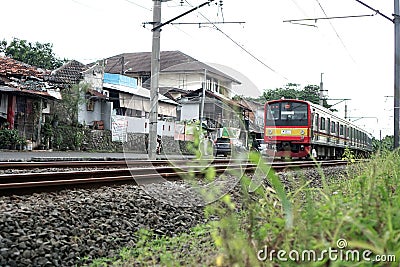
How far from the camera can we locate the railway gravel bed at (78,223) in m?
4.28

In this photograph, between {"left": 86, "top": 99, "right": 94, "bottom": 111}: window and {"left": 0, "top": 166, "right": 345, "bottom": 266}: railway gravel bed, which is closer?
{"left": 0, "top": 166, "right": 345, "bottom": 266}: railway gravel bed

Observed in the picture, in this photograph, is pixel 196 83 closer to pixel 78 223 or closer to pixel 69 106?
pixel 78 223

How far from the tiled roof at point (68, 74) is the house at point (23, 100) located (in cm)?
314

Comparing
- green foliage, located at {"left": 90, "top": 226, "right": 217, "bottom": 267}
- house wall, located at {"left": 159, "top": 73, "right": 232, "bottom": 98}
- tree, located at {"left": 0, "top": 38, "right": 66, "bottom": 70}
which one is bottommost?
green foliage, located at {"left": 90, "top": 226, "right": 217, "bottom": 267}

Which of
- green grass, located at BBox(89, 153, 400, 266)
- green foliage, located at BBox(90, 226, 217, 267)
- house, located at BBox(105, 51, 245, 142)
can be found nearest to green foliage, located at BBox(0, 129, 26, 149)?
house, located at BBox(105, 51, 245, 142)

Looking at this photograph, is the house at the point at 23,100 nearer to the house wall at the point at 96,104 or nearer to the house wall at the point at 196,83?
the house wall at the point at 96,104

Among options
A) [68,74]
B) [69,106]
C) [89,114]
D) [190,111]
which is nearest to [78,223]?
[190,111]

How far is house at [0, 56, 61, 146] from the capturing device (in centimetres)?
2225

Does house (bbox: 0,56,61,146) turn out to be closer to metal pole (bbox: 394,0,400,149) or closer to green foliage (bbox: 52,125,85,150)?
green foliage (bbox: 52,125,85,150)

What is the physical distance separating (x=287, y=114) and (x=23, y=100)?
477 inches

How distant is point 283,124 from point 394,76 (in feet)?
21.4

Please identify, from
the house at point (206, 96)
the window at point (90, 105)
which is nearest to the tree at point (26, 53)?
the window at point (90, 105)

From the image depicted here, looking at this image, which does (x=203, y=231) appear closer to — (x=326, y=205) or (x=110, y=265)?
(x=110, y=265)

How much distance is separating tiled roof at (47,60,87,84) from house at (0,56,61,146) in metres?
3.14
